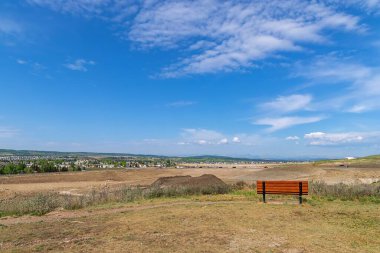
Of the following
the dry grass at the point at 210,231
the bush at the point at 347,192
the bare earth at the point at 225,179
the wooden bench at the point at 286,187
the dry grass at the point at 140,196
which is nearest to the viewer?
the dry grass at the point at 210,231

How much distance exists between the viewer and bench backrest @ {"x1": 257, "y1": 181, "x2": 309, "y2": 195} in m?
15.0

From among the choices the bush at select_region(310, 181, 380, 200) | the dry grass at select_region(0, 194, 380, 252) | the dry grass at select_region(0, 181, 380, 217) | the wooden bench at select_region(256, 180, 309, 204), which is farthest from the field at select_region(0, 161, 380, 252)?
the bush at select_region(310, 181, 380, 200)

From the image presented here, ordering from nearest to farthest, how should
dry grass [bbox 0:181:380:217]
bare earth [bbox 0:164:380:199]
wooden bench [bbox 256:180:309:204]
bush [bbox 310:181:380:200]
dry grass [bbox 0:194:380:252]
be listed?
dry grass [bbox 0:194:380:252] < dry grass [bbox 0:181:380:217] < wooden bench [bbox 256:180:309:204] < bush [bbox 310:181:380:200] < bare earth [bbox 0:164:380:199]

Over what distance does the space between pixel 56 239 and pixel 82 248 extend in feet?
4.60

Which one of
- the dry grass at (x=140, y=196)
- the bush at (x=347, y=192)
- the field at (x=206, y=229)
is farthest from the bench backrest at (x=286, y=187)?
the bush at (x=347, y=192)

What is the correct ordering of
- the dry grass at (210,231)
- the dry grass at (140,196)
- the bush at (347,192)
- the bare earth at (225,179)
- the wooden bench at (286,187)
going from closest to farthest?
the dry grass at (210,231), the dry grass at (140,196), the wooden bench at (286,187), the bush at (347,192), the bare earth at (225,179)

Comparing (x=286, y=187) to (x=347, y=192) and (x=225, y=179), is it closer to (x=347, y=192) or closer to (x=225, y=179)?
(x=347, y=192)

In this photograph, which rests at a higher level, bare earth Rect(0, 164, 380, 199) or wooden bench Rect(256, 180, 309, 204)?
wooden bench Rect(256, 180, 309, 204)

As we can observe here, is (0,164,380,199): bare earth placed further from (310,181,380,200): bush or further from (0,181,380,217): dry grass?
(0,181,380,217): dry grass

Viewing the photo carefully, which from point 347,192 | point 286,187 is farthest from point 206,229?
point 347,192

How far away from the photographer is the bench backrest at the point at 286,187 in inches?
592

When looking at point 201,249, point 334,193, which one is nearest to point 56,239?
point 201,249

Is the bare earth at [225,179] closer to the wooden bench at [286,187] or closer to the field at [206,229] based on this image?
the wooden bench at [286,187]

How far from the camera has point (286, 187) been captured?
15352 mm
